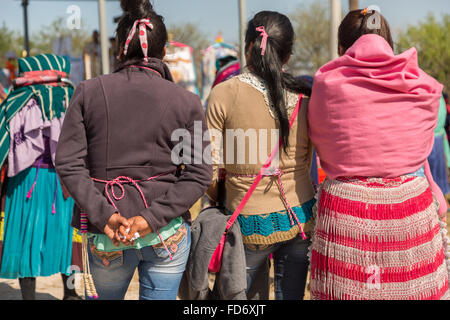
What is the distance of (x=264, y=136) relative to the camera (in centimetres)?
217

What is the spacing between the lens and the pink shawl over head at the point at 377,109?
2.00 meters

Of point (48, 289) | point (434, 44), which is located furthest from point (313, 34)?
point (48, 289)

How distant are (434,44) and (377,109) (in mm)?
12930

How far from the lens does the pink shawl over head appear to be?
6.56ft

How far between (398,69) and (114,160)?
1.14 meters

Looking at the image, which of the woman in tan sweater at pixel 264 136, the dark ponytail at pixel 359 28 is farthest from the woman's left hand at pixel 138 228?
the dark ponytail at pixel 359 28

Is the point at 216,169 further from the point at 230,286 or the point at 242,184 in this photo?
the point at 230,286

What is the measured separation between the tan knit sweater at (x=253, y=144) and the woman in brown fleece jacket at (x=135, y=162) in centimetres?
26

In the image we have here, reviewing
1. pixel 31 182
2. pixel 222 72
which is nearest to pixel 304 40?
pixel 222 72

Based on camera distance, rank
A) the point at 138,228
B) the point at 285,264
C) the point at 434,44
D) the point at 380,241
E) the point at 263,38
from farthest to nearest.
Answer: the point at 434,44
the point at 285,264
the point at 263,38
the point at 380,241
the point at 138,228

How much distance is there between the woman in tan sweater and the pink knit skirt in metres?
0.20

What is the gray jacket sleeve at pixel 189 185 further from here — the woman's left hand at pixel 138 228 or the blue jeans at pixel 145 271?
the blue jeans at pixel 145 271

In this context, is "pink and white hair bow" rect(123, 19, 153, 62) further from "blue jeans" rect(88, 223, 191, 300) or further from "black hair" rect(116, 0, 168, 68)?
"blue jeans" rect(88, 223, 191, 300)

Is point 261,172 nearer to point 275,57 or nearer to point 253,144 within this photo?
point 253,144
